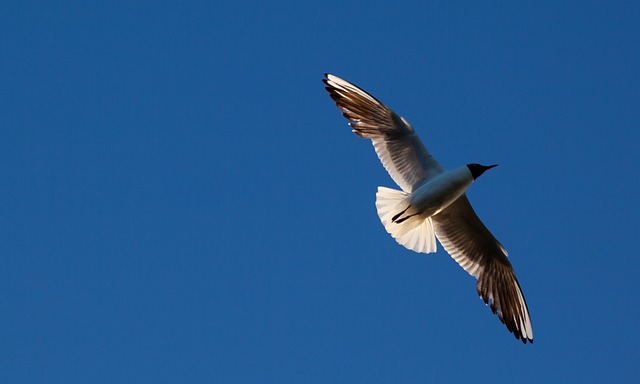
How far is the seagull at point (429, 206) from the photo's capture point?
11789mm

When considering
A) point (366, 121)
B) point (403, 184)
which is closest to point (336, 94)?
point (366, 121)

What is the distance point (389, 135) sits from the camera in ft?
39.8

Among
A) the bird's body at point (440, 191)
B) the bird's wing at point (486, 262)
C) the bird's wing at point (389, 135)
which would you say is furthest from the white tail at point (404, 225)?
the bird's wing at point (486, 262)

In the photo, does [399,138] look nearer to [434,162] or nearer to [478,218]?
[434,162]

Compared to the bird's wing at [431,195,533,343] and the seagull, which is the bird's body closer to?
the seagull

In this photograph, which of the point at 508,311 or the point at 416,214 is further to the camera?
the point at 508,311

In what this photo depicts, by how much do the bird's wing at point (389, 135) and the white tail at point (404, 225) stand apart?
270 mm

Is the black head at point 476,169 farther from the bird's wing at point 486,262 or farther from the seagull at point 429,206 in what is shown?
the bird's wing at point 486,262

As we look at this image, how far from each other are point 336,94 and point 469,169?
1975 millimetres

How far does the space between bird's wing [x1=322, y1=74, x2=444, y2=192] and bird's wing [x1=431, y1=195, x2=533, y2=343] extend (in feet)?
2.63

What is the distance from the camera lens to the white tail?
Answer: 1188 cm

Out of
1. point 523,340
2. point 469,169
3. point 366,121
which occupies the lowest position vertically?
point 523,340

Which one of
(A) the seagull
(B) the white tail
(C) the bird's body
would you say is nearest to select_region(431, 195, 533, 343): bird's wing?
(A) the seagull

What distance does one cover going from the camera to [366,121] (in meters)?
12.1
